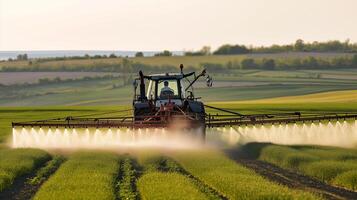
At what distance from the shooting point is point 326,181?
2073cm

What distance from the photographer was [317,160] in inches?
947

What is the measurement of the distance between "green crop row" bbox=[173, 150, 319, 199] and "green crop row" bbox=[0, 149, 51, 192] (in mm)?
4945

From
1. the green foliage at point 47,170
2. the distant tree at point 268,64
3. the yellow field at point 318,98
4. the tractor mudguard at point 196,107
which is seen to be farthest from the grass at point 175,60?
the green foliage at point 47,170

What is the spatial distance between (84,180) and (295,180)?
18.9ft

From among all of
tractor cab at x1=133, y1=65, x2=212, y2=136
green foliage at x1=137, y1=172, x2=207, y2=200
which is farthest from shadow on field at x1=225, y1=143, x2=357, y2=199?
green foliage at x1=137, y1=172, x2=207, y2=200

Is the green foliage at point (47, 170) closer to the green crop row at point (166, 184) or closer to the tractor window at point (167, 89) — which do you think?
the green crop row at point (166, 184)

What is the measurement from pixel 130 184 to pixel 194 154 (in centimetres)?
778

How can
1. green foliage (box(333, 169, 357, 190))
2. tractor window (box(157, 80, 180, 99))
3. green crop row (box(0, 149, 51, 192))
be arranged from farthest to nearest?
tractor window (box(157, 80, 180, 99))
green crop row (box(0, 149, 51, 192))
green foliage (box(333, 169, 357, 190))

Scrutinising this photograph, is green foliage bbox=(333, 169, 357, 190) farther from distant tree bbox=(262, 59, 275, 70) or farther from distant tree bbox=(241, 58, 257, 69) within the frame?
distant tree bbox=(241, 58, 257, 69)

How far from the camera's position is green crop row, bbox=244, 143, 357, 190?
66.3ft

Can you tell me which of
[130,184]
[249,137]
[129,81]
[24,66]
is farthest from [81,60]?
[130,184]

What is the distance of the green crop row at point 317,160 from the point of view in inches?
796

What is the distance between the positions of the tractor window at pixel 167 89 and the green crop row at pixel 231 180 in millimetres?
4693

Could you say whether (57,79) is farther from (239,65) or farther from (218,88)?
(239,65)
